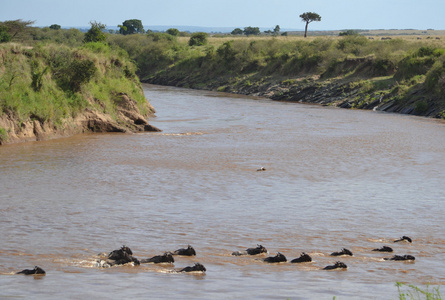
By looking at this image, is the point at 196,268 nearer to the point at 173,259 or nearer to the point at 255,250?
the point at 173,259

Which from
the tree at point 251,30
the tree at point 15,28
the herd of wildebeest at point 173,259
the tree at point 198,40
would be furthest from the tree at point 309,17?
the herd of wildebeest at point 173,259

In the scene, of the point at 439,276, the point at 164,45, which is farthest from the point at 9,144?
the point at 164,45

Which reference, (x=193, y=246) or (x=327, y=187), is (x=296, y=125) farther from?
(x=193, y=246)

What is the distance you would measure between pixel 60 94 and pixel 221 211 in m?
13.1

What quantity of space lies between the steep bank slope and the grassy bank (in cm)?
1359

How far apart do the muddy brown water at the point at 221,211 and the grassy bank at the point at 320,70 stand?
13539 mm

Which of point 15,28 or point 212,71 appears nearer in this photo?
point 15,28

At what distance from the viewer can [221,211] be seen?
13.4m

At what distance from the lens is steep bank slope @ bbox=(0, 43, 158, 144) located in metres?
22.0

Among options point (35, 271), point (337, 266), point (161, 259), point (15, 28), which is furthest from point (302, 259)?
point (15, 28)

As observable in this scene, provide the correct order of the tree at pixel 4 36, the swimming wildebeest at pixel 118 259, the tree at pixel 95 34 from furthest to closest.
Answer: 1. the tree at pixel 95 34
2. the tree at pixel 4 36
3. the swimming wildebeest at pixel 118 259

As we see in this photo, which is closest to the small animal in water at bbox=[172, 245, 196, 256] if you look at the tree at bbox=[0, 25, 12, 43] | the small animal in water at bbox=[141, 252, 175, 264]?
the small animal in water at bbox=[141, 252, 175, 264]

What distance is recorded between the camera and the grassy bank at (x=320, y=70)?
39.8m

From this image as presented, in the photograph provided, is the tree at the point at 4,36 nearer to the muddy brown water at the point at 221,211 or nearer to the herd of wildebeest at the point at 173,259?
the muddy brown water at the point at 221,211
